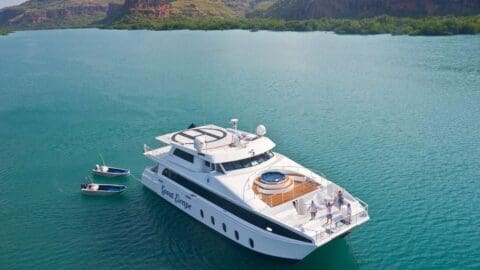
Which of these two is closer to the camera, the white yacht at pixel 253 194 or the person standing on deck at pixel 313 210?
the white yacht at pixel 253 194

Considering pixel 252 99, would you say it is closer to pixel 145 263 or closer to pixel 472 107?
pixel 472 107

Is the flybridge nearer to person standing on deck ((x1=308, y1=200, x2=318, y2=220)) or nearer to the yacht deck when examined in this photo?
the yacht deck

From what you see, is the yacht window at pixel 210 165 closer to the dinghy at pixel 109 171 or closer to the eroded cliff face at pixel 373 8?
the dinghy at pixel 109 171

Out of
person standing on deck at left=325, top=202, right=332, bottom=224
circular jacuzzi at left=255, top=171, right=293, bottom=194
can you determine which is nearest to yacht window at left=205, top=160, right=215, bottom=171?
circular jacuzzi at left=255, top=171, right=293, bottom=194

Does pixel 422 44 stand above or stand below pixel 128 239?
above

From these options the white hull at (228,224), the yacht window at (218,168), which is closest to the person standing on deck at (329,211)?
the white hull at (228,224)

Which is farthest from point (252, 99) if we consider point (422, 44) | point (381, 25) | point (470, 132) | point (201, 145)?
point (381, 25)
